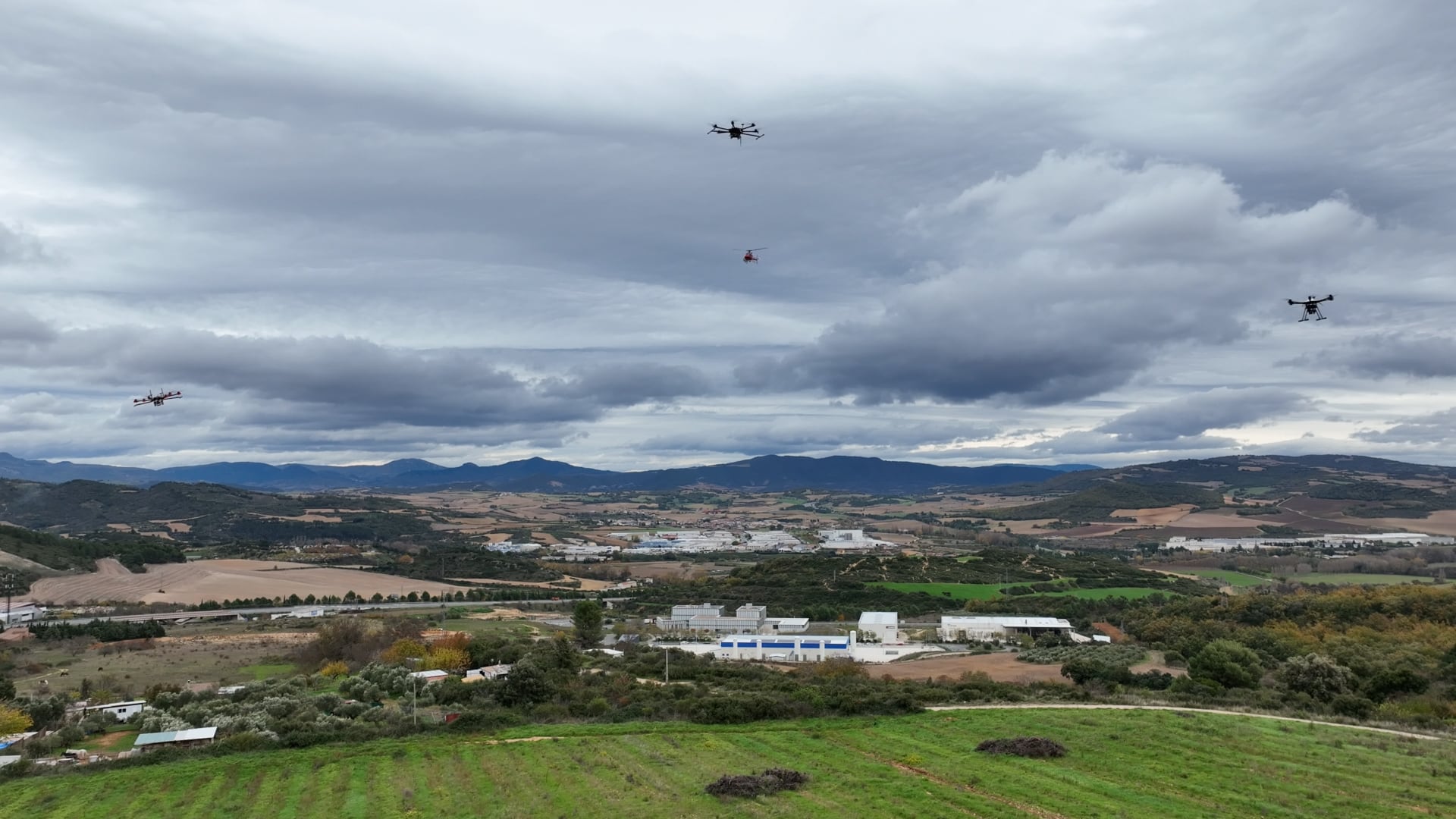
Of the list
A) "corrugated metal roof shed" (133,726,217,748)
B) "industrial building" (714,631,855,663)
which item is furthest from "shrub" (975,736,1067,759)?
"industrial building" (714,631,855,663)

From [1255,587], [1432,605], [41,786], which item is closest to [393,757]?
[41,786]

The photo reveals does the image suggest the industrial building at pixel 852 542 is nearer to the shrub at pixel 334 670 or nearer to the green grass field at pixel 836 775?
the shrub at pixel 334 670

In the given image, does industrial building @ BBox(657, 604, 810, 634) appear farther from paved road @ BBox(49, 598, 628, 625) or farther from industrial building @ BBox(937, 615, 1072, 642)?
paved road @ BBox(49, 598, 628, 625)

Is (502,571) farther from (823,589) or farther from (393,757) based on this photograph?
(393,757)

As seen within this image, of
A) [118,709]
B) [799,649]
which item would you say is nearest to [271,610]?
[118,709]

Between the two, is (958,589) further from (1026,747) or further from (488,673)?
(1026,747)

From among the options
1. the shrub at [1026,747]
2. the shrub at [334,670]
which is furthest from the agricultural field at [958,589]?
the shrub at [1026,747]
